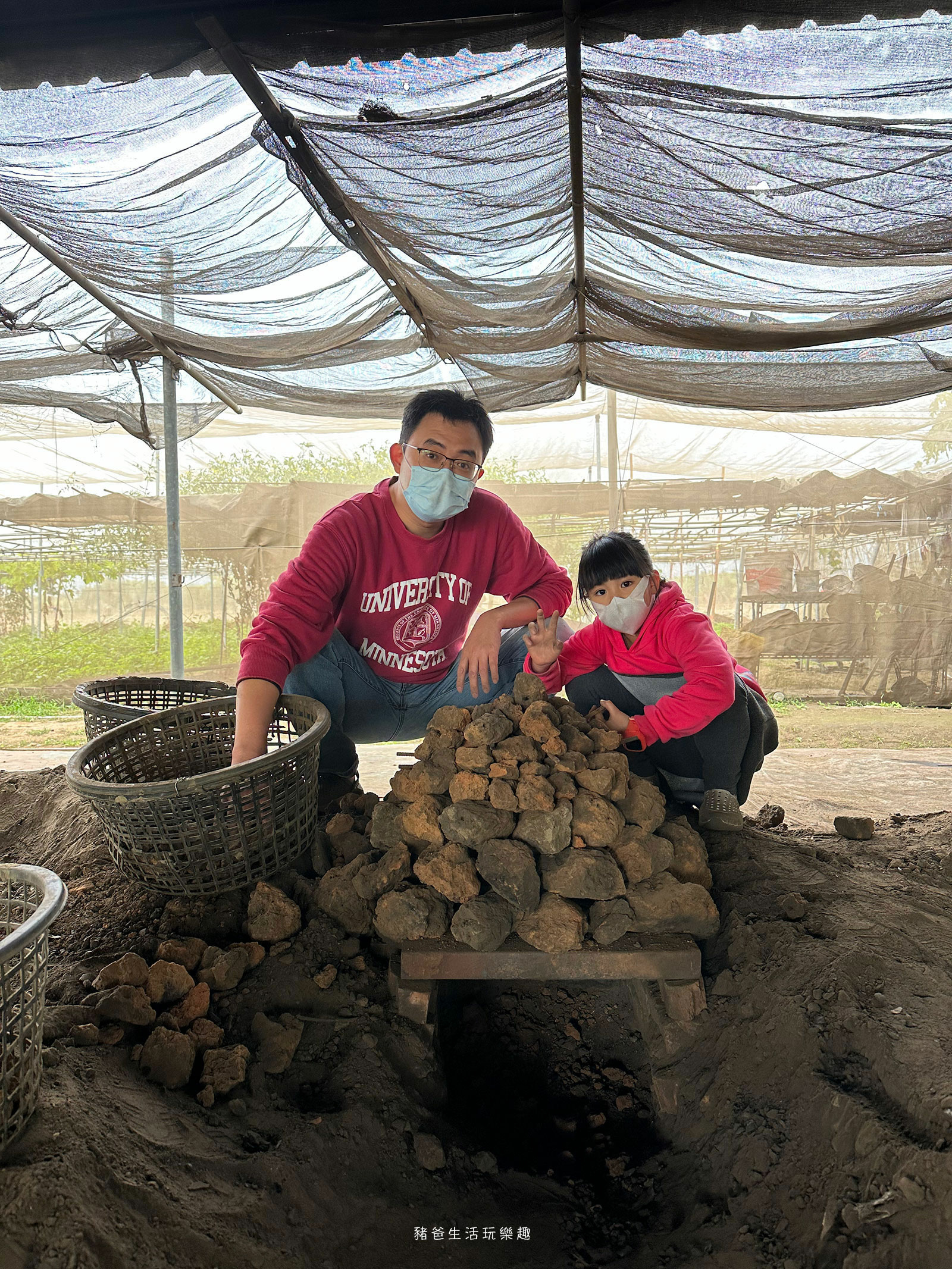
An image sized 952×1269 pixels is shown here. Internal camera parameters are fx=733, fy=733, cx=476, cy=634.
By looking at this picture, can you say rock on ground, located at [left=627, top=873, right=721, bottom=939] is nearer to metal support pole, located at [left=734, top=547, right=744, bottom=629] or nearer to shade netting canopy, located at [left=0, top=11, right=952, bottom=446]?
shade netting canopy, located at [left=0, top=11, right=952, bottom=446]

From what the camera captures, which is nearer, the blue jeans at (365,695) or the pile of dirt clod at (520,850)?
the pile of dirt clod at (520,850)

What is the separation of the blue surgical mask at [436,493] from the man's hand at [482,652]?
420 mm

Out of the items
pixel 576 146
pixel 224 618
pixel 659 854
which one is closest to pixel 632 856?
pixel 659 854

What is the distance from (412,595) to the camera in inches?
114

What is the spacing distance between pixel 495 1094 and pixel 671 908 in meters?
0.76

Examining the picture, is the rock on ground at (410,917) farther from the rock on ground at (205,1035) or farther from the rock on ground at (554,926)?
the rock on ground at (205,1035)

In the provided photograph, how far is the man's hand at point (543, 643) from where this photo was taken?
2.79m

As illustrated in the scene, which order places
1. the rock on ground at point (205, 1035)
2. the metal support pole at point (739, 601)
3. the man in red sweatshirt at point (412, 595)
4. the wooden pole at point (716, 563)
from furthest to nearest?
the metal support pole at point (739, 601), the wooden pole at point (716, 563), the man in red sweatshirt at point (412, 595), the rock on ground at point (205, 1035)

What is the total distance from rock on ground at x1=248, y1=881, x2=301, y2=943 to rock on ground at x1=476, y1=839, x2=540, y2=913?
56 cm

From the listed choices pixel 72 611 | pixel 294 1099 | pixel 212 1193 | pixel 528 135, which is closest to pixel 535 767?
pixel 294 1099

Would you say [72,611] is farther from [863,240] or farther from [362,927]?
[863,240]

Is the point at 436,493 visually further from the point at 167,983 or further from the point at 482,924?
the point at 167,983

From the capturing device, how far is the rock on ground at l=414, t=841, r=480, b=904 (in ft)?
6.62

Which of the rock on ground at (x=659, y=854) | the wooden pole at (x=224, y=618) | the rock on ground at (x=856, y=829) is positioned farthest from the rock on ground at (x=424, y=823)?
the wooden pole at (x=224, y=618)
